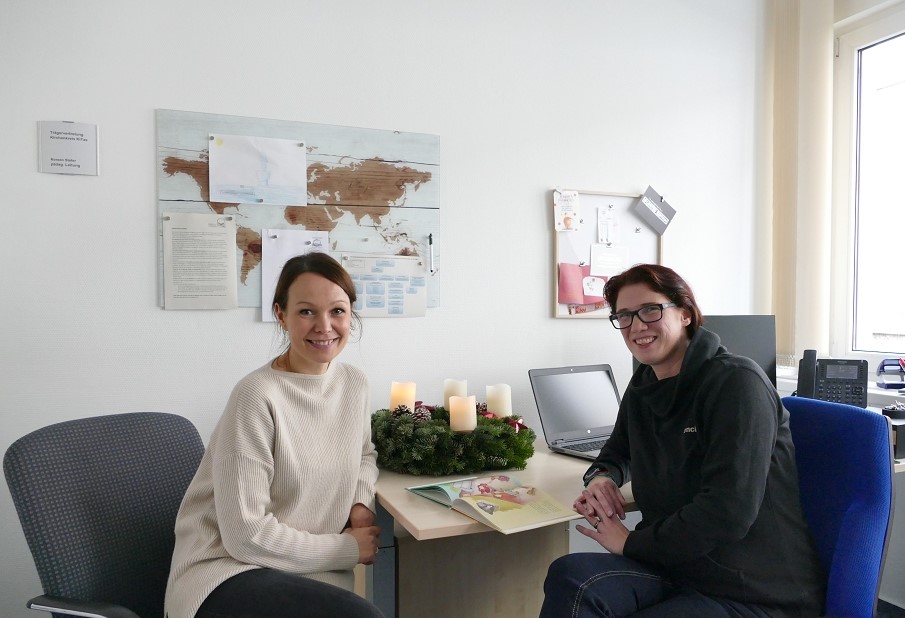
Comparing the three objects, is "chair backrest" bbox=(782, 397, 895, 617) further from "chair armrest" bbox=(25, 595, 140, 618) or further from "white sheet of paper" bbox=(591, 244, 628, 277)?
"chair armrest" bbox=(25, 595, 140, 618)

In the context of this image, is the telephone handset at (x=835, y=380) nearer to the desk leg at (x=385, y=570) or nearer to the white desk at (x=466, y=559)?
the white desk at (x=466, y=559)

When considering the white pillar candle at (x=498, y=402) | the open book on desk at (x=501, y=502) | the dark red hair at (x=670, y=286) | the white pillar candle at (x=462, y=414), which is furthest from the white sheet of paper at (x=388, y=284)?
the dark red hair at (x=670, y=286)

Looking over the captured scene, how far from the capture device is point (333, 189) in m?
2.26

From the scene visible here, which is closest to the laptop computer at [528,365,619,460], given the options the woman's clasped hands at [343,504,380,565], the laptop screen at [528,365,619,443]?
the laptop screen at [528,365,619,443]

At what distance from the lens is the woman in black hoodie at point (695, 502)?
1.39 metres

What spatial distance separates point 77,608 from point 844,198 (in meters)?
3.08

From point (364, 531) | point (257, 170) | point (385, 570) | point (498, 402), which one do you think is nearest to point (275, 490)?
point (364, 531)

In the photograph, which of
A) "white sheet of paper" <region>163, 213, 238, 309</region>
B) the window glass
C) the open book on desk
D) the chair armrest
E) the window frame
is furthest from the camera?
the window frame

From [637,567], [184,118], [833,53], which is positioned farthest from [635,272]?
[833,53]

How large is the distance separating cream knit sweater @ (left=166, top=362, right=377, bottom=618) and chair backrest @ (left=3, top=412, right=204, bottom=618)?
15cm

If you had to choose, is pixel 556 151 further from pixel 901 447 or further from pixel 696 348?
pixel 901 447

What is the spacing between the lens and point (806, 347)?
112 inches

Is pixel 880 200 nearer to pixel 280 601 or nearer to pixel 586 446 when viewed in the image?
pixel 586 446

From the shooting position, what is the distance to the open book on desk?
150 centimetres
